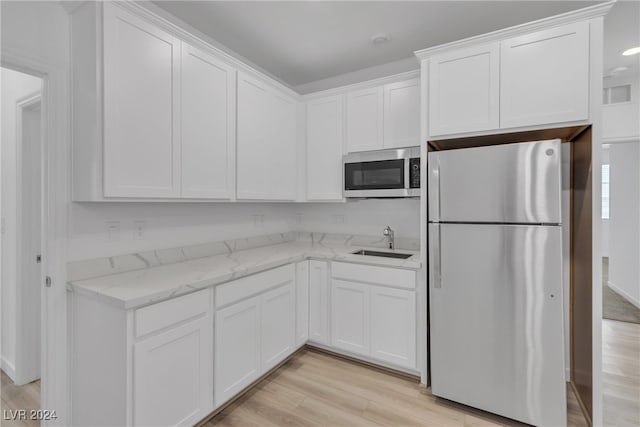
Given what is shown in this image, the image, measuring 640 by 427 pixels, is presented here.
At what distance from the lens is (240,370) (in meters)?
2.04

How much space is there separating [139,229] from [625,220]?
5.98 meters

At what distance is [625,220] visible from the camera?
4.25 meters

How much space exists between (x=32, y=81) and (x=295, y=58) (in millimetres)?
2071

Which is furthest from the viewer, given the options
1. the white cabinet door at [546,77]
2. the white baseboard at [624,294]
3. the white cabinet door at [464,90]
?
the white baseboard at [624,294]

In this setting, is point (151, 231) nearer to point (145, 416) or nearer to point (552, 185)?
point (145, 416)

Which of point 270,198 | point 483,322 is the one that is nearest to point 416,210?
Answer: point 483,322

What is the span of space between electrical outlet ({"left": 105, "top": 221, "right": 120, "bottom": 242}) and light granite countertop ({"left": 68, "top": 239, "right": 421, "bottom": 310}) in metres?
0.23

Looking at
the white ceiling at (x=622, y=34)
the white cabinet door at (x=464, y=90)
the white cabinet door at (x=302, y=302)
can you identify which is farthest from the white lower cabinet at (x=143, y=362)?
the white ceiling at (x=622, y=34)

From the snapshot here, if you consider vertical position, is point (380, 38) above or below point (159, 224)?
above

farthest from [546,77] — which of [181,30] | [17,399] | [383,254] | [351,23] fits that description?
[17,399]

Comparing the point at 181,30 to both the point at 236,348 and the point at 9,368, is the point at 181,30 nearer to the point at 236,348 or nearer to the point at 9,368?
the point at 236,348

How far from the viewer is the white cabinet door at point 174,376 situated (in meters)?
1.47

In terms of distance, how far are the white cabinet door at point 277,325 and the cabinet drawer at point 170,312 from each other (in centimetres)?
55

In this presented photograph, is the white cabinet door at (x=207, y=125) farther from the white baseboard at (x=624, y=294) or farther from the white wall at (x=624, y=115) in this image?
the white baseboard at (x=624, y=294)
